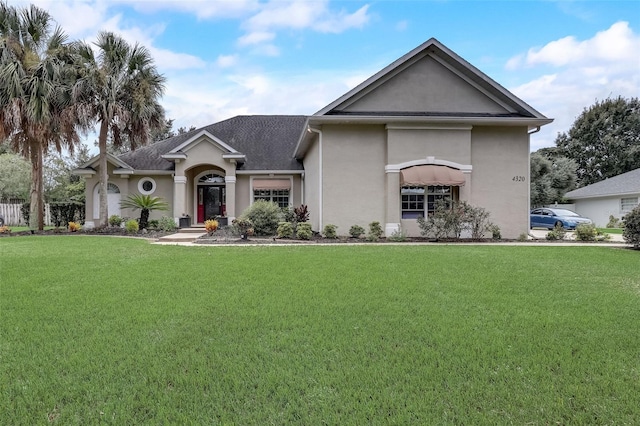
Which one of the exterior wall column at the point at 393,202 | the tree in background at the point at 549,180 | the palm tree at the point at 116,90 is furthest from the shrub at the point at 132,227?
the tree in background at the point at 549,180

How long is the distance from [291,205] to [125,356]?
17627 millimetres

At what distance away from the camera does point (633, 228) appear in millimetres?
13070

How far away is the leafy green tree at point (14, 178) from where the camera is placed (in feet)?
103

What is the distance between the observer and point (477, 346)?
4125 mm

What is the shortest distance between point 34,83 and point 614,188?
133 ft

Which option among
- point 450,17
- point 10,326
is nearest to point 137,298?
point 10,326

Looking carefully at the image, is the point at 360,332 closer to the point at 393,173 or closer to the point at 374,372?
Result: the point at 374,372

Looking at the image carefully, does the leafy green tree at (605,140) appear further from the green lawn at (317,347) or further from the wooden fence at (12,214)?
the wooden fence at (12,214)

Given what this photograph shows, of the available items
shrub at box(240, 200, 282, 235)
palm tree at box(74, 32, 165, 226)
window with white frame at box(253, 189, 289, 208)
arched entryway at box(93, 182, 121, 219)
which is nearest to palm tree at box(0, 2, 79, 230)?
palm tree at box(74, 32, 165, 226)

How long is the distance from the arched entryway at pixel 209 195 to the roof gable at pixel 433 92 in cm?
1025

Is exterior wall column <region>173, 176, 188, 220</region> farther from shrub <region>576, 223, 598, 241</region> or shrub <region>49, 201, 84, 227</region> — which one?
shrub <region>576, 223, 598, 241</region>

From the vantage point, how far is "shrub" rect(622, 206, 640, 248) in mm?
12953

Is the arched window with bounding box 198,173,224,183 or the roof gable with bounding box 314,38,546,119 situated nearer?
the roof gable with bounding box 314,38,546,119

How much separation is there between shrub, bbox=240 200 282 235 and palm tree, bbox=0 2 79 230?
9899 millimetres
